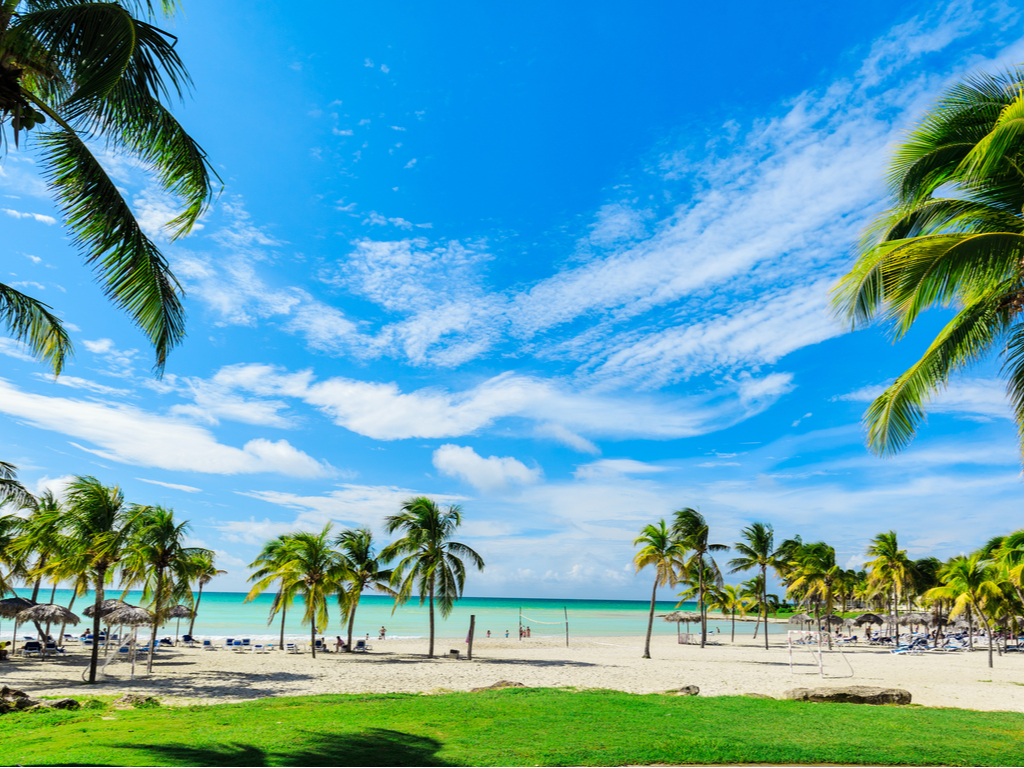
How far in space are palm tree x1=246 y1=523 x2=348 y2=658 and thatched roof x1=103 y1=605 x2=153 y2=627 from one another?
6.54m

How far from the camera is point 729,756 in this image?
7840mm

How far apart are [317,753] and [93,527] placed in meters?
12.7

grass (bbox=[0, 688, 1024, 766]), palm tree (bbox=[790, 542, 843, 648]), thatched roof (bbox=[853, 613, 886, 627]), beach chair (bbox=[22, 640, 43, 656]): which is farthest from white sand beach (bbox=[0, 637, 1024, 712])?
thatched roof (bbox=[853, 613, 886, 627])

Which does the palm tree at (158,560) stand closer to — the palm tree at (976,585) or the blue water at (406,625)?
the blue water at (406,625)

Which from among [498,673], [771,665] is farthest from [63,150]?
[771,665]

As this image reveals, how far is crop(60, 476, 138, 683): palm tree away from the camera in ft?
54.1

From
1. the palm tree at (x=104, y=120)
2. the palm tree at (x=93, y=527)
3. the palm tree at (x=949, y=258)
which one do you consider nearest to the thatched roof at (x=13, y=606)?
the palm tree at (x=93, y=527)

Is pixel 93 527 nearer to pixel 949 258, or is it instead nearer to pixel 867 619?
pixel 949 258

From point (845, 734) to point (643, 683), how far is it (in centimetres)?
1038

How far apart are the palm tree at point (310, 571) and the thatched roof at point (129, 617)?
654cm

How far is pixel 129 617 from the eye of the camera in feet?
69.9

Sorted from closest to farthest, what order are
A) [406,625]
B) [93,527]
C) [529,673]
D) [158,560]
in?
[93,527] < [158,560] < [529,673] < [406,625]

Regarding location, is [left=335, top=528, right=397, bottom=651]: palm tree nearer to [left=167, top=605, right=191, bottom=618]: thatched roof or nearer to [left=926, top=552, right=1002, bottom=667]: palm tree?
[left=167, top=605, right=191, bottom=618]: thatched roof

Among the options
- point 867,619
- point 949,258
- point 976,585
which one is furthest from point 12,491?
point 867,619
